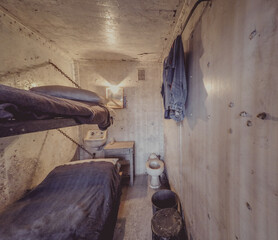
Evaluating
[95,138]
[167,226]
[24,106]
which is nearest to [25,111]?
[24,106]

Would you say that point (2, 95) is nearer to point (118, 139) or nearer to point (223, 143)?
point (223, 143)

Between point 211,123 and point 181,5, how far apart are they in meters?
1.31

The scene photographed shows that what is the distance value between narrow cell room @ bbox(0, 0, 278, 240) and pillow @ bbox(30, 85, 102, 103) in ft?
0.05

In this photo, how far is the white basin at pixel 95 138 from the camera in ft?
8.28

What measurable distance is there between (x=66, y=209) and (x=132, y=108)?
2.07 m

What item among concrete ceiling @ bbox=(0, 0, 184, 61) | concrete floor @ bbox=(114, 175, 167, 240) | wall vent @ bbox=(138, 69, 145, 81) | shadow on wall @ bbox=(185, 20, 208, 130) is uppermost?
concrete ceiling @ bbox=(0, 0, 184, 61)

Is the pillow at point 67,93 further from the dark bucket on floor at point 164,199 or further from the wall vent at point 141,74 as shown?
the dark bucket on floor at point 164,199

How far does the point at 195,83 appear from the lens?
1.03m

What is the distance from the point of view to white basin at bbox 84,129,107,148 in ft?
8.28

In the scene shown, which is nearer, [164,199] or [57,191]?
[57,191]

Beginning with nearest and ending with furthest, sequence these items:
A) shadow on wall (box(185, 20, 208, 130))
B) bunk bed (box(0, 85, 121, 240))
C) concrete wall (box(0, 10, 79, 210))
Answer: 1. bunk bed (box(0, 85, 121, 240))
2. shadow on wall (box(185, 20, 208, 130))
3. concrete wall (box(0, 10, 79, 210))

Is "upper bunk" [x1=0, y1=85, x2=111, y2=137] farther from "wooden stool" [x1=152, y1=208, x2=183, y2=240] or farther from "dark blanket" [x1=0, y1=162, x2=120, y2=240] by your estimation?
"wooden stool" [x1=152, y1=208, x2=183, y2=240]

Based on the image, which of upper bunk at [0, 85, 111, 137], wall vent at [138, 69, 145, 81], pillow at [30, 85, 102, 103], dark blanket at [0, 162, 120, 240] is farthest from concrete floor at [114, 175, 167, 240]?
wall vent at [138, 69, 145, 81]

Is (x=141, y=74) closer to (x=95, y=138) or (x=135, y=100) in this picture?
(x=135, y=100)
